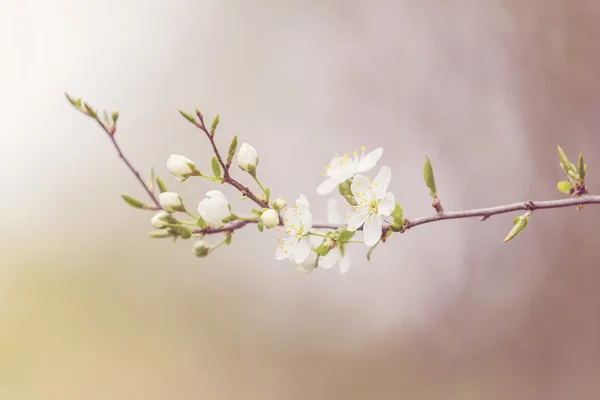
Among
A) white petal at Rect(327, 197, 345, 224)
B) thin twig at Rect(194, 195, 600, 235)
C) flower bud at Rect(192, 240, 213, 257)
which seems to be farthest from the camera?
white petal at Rect(327, 197, 345, 224)

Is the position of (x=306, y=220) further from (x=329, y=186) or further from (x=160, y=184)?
(x=160, y=184)

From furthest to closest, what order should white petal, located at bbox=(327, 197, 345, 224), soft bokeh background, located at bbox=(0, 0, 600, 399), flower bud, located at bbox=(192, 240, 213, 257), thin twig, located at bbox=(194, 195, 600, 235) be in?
soft bokeh background, located at bbox=(0, 0, 600, 399)
white petal, located at bbox=(327, 197, 345, 224)
flower bud, located at bbox=(192, 240, 213, 257)
thin twig, located at bbox=(194, 195, 600, 235)

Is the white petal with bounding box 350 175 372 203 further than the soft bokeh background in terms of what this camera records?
No

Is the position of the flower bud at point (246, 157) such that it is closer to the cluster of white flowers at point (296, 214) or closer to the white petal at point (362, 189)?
the cluster of white flowers at point (296, 214)

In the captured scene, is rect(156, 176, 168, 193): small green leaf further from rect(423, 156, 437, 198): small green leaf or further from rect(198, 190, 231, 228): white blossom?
rect(423, 156, 437, 198): small green leaf

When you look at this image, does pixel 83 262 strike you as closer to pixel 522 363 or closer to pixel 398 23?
pixel 398 23

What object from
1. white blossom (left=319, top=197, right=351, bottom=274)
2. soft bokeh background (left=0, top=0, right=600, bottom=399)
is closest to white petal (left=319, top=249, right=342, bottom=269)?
white blossom (left=319, top=197, right=351, bottom=274)

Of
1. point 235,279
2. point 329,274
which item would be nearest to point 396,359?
point 329,274

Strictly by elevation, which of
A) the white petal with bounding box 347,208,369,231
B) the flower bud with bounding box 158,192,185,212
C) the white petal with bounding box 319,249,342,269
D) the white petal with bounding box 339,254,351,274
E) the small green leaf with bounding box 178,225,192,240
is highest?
the flower bud with bounding box 158,192,185,212
